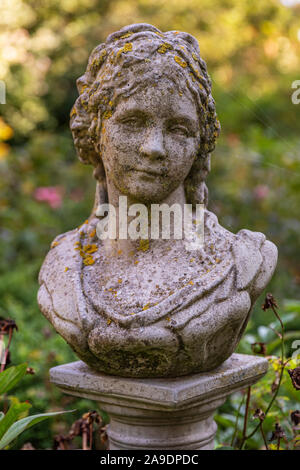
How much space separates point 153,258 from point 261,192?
3949 millimetres

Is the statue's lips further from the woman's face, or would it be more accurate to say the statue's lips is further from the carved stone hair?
the carved stone hair

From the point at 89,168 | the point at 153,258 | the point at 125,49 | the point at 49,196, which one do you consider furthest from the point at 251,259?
the point at 89,168

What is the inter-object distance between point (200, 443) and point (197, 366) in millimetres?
393

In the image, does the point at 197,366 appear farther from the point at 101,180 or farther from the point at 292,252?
the point at 292,252

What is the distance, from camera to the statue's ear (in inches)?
85.6

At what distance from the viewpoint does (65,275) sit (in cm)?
233

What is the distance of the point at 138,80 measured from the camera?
83.1 inches

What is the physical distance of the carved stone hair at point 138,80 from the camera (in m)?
2.12

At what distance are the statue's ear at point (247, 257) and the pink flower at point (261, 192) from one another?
3750 millimetres

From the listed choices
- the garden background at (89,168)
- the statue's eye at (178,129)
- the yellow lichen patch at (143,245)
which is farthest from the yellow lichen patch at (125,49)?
the garden background at (89,168)

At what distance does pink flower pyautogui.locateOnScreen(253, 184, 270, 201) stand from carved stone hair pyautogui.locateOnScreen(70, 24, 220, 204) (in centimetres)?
360

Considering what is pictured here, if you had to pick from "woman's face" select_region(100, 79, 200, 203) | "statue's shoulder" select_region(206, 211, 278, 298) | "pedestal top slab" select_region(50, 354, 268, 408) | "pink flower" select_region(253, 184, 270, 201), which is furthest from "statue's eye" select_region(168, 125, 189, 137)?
"pink flower" select_region(253, 184, 270, 201)
